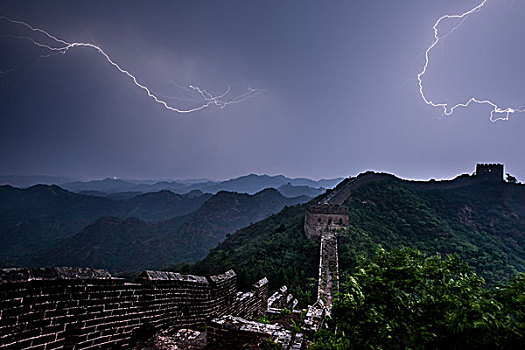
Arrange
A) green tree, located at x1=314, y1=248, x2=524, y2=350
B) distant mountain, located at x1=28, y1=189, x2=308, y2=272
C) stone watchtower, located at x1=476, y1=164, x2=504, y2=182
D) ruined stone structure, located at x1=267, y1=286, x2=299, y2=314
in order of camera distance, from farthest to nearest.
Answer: distant mountain, located at x1=28, y1=189, x2=308, y2=272
stone watchtower, located at x1=476, y1=164, x2=504, y2=182
ruined stone structure, located at x1=267, y1=286, x2=299, y2=314
green tree, located at x1=314, y1=248, x2=524, y2=350

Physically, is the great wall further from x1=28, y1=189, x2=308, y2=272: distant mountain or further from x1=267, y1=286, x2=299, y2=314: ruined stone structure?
x1=28, y1=189, x2=308, y2=272: distant mountain

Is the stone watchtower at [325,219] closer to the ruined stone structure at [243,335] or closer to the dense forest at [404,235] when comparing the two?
the dense forest at [404,235]

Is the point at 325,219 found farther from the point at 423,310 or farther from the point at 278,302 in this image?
the point at 423,310

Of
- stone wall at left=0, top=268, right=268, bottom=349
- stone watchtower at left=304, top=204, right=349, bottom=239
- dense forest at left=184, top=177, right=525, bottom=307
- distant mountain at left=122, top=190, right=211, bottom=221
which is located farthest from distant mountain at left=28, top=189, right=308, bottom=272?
stone wall at left=0, top=268, right=268, bottom=349

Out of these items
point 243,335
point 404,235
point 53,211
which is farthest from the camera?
point 53,211

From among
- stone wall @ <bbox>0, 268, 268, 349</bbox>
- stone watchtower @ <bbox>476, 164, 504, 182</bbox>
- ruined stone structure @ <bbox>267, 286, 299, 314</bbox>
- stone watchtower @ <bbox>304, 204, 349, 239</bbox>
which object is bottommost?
ruined stone structure @ <bbox>267, 286, 299, 314</bbox>

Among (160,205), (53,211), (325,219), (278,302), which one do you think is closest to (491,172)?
(325,219)
